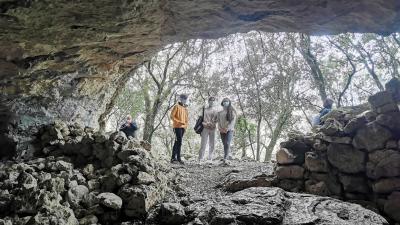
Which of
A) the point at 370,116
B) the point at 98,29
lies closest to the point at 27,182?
the point at 98,29

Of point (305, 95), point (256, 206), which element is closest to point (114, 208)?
point (256, 206)

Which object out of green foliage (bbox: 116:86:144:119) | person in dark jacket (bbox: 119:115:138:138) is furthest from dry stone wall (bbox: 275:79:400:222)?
green foliage (bbox: 116:86:144:119)

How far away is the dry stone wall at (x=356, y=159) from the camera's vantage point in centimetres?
531

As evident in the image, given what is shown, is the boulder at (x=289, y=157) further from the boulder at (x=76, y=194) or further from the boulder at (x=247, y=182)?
the boulder at (x=76, y=194)

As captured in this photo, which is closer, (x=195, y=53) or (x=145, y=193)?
(x=145, y=193)

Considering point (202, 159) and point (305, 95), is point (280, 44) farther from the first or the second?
point (202, 159)

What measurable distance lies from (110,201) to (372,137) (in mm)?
4385

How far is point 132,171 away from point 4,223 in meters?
1.94

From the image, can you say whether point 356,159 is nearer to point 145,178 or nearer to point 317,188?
point 317,188

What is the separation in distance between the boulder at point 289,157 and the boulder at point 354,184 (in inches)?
33.9

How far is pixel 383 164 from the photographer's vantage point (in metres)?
5.35

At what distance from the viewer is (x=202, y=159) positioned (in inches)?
383


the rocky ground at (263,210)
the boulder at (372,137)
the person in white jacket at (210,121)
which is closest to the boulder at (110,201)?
the rocky ground at (263,210)

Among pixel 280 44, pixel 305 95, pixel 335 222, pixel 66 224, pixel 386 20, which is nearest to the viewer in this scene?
pixel 335 222
